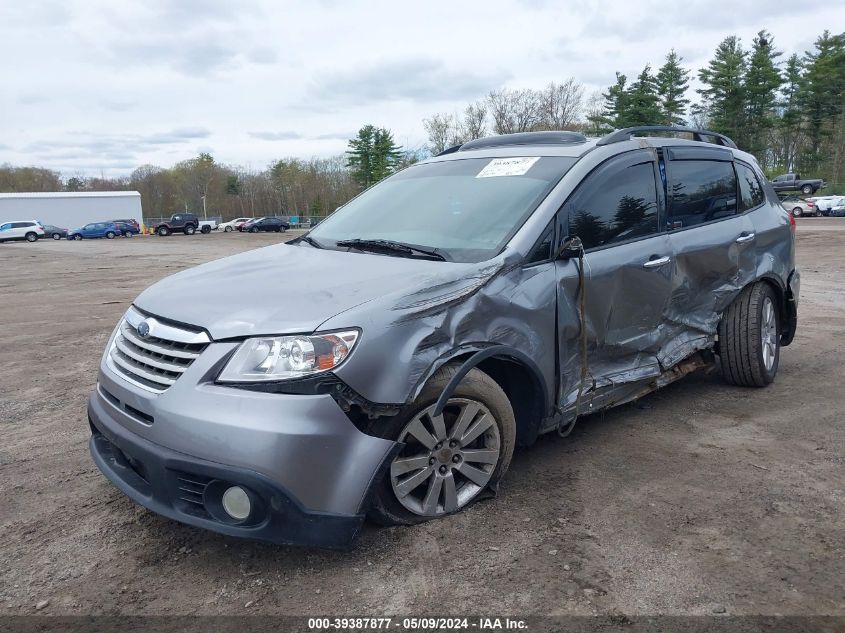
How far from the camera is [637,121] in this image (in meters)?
55.3

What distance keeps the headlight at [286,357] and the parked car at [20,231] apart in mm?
53456

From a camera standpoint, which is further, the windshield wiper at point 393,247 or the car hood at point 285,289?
the windshield wiper at point 393,247

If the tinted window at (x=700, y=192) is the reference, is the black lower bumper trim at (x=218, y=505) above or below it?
below

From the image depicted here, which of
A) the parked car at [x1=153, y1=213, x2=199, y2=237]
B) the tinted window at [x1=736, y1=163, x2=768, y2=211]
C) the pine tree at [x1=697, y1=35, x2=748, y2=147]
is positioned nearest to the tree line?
the pine tree at [x1=697, y1=35, x2=748, y2=147]

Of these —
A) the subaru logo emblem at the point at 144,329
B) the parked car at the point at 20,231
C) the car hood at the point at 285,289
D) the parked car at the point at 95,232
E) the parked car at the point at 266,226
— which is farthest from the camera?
the parked car at the point at 266,226

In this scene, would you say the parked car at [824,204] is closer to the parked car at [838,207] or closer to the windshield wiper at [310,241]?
the parked car at [838,207]

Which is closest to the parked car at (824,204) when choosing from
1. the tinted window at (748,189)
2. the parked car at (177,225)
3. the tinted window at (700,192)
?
the tinted window at (748,189)

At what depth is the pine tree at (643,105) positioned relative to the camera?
55.6 meters

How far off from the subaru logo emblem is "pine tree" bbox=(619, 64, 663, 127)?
189ft

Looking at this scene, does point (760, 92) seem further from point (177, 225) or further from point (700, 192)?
point (700, 192)

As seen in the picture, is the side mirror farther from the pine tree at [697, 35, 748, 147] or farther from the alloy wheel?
the pine tree at [697, 35, 748, 147]

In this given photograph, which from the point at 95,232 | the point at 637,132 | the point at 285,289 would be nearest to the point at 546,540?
the point at 285,289

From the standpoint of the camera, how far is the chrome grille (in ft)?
8.74

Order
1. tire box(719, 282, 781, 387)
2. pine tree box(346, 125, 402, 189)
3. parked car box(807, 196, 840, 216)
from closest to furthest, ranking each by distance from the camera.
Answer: tire box(719, 282, 781, 387) < parked car box(807, 196, 840, 216) < pine tree box(346, 125, 402, 189)
